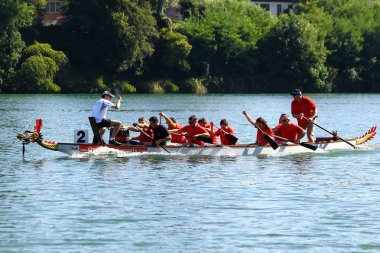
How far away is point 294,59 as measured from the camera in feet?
372

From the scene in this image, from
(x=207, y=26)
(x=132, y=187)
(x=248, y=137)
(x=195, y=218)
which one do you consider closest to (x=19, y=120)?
(x=248, y=137)

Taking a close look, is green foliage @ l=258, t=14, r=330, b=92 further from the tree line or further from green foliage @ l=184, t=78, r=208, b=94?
green foliage @ l=184, t=78, r=208, b=94

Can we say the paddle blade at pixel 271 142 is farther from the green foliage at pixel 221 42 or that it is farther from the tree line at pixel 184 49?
the green foliage at pixel 221 42

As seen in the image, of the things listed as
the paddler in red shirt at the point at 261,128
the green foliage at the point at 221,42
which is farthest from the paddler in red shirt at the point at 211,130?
the green foliage at the point at 221,42

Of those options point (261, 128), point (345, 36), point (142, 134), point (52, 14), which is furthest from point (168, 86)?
point (261, 128)

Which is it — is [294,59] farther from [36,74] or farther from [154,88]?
[36,74]

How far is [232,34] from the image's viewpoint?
379 ft

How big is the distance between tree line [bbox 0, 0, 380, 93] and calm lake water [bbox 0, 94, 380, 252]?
59582mm

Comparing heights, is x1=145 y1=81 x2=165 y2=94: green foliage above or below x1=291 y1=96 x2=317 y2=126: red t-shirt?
below

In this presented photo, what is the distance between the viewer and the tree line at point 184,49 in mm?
100281

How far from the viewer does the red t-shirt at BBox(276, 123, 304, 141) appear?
36666mm

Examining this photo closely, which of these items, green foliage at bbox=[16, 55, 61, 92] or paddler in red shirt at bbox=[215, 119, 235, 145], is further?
green foliage at bbox=[16, 55, 61, 92]

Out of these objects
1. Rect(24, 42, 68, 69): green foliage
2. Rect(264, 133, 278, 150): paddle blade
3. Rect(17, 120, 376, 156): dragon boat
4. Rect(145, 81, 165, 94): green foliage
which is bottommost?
Rect(145, 81, 165, 94): green foliage

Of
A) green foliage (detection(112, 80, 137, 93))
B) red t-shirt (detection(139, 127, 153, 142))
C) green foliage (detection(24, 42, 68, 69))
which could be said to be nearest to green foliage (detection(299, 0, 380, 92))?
green foliage (detection(112, 80, 137, 93))
